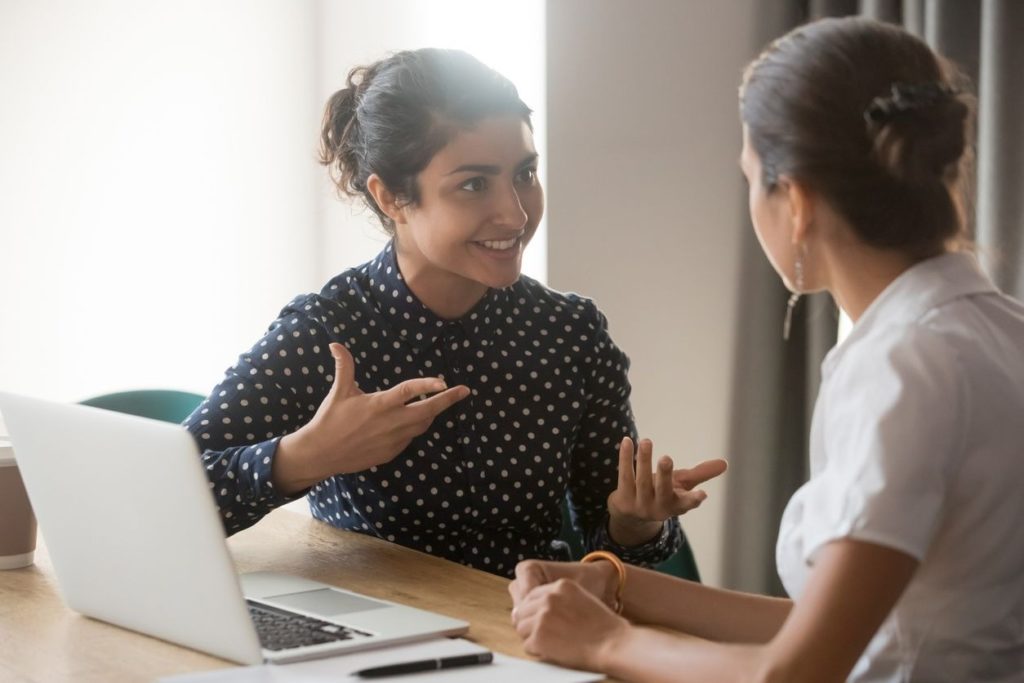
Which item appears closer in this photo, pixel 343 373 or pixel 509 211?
pixel 343 373

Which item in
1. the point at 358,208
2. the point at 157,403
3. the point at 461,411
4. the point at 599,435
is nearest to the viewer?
the point at 461,411

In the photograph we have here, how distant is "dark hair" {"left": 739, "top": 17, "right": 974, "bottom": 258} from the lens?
3.75ft

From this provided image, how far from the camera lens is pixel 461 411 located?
6.17ft

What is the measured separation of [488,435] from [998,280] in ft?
3.92

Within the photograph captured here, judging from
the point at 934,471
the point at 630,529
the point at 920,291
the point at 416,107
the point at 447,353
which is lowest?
the point at 630,529

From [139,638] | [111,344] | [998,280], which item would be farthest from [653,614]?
[111,344]

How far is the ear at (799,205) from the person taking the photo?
1.18 metres

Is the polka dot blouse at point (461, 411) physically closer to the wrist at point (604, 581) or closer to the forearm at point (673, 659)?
the wrist at point (604, 581)

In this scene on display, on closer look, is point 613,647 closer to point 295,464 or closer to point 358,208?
point 295,464

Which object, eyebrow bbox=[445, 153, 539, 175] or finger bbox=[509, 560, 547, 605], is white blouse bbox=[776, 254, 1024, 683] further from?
eyebrow bbox=[445, 153, 539, 175]

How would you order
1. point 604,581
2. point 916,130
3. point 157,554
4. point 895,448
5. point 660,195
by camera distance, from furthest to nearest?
point 660,195
point 604,581
point 157,554
point 916,130
point 895,448

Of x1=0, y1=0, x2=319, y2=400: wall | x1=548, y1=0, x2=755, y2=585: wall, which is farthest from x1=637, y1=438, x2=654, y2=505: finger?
x1=0, y1=0, x2=319, y2=400: wall

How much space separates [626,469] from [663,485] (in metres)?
0.05

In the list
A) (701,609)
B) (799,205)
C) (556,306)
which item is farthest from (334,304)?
(799,205)
